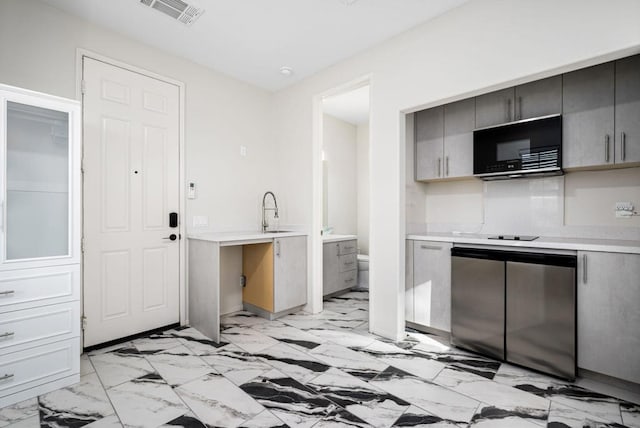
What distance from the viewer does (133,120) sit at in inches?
112

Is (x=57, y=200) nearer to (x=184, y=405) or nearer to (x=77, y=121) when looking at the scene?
(x=77, y=121)

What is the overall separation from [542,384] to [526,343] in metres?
0.26

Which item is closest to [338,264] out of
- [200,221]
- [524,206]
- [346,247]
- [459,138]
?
[346,247]

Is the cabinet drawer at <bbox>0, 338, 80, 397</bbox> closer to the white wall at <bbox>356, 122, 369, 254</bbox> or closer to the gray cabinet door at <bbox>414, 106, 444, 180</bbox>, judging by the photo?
the gray cabinet door at <bbox>414, 106, 444, 180</bbox>

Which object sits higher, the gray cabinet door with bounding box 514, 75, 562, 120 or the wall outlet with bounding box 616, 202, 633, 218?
the gray cabinet door with bounding box 514, 75, 562, 120

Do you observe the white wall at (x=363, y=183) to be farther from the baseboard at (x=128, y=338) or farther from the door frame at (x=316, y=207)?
the baseboard at (x=128, y=338)

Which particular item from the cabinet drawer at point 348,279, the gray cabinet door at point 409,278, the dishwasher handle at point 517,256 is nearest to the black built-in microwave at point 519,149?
the dishwasher handle at point 517,256

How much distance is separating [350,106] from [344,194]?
1.53 m

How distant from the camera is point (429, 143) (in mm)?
3238

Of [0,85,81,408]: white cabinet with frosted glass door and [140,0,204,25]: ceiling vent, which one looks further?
[140,0,204,25]: ceiling vent

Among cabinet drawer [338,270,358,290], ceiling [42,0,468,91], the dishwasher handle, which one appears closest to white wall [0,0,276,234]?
ceiling [42,0,468,91]

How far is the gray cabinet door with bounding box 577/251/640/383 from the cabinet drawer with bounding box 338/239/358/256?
2710mm

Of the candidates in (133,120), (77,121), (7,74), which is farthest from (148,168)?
(7,74)

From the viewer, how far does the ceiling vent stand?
235 centimetres
